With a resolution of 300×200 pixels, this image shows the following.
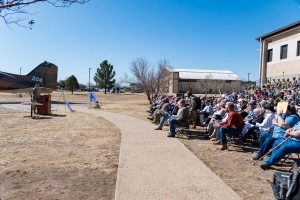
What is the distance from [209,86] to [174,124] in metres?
44.1

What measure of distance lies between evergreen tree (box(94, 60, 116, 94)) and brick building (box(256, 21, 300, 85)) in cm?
4366

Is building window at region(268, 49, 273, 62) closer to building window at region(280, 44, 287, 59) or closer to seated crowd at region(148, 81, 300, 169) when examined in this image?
building window at region(280, 44, 287, 59)

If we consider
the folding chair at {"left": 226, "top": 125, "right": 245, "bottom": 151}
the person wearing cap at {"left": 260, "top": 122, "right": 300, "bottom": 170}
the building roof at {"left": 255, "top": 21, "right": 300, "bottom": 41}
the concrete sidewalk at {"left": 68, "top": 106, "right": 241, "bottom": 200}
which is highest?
the building roof at {"left": 255, "top": 21, "right": 300, "bottom": 41}

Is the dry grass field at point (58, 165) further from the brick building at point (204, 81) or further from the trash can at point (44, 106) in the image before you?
the brick building at point (204, 81)

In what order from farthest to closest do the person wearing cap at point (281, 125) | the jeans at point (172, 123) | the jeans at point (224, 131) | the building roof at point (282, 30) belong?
the building roof at point (282, 30) → the jeans at point (172, 123) → the jeans at point (224, 131) → the person wearing cap at point (281, 125)

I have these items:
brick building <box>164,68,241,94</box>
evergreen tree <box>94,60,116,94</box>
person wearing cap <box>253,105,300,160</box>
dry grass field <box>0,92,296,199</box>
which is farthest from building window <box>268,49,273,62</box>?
evergreen tree <box>94,60,116,94</box>

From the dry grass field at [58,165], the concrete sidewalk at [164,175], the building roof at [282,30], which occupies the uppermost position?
the building roof at [282,30]

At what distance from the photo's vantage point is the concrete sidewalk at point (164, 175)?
13.0ft

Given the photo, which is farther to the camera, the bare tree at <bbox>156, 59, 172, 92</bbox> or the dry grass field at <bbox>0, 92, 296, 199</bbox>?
the bare tree at <bbox>156, 59, 172, 92</bbox>

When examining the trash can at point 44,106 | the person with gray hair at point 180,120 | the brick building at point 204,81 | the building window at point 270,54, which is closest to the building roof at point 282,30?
the building window at point 270,54

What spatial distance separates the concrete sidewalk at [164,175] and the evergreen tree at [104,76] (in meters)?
61.7

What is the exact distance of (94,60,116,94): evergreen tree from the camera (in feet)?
221

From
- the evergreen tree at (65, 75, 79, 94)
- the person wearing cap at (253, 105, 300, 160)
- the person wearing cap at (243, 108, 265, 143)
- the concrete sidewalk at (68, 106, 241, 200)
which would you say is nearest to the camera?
the concrete sidewalk at (68, 106, 241, 200)

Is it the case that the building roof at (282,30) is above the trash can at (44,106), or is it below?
above
